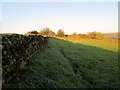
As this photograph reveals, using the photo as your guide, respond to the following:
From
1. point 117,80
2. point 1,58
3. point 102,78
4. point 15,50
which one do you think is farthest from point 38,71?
point 117,80

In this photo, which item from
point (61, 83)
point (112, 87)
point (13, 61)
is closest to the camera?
point (13, 61)

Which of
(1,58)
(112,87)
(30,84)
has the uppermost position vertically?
(1,58)

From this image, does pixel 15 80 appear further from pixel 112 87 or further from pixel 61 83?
pixel 112 87

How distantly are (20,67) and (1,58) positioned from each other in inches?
51.1

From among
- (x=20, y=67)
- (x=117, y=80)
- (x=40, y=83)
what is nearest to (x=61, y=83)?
(x=40, y=83)

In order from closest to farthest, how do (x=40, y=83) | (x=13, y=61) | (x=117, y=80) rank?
(x=13, y=61), (x=40, y=83), (x=117, y=80)

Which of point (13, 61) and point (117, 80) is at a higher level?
point (13, 61)

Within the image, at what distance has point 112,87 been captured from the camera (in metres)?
7.59

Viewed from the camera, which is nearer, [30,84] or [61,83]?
[30,84]

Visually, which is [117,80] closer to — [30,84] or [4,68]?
[30,84]

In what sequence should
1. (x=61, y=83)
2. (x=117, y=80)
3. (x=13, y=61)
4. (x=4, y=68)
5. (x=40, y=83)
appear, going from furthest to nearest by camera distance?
(x=117, y=80), (x=61, y=83), (x=40, y=83), (x=13, y=61), (x=4, y=68)

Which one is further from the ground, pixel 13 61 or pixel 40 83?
pixel 13 61

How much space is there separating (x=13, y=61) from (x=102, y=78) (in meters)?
4.62

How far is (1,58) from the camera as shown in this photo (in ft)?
18.9
